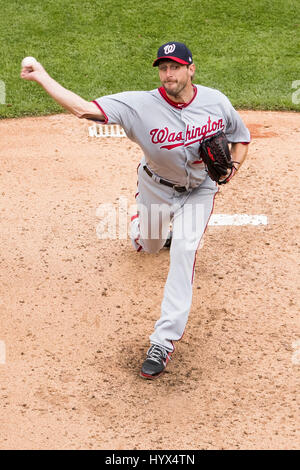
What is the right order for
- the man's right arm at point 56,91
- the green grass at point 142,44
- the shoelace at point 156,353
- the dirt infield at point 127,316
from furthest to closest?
the green grass at point 142,44 → the shoelace at point 156,353 → the man's right arm at point 56,91 → the dirt infield at point 127,316

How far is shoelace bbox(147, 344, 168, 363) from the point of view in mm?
4551

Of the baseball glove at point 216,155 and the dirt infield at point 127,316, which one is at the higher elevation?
the baseball glove at point 216,155

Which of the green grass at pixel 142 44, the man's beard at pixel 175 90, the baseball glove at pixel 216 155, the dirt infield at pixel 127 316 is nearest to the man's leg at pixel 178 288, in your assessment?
the dirt infield at pixel 127 316

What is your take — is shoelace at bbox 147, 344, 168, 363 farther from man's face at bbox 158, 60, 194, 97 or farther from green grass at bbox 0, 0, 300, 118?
green grass at bbox 0, 0, 300, 118

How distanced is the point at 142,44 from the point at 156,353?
21.9ft

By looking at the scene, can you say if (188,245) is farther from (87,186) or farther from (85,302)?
(87,186)

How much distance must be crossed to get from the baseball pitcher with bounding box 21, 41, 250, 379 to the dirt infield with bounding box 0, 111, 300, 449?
363 mm

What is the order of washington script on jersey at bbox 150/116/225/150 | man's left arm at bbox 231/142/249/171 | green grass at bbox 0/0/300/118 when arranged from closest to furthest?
washington script on jersey at bbox 150/116/225/150, man's left arm at bbox 231/142/249/171, green grass at bbox 0/0/300/118

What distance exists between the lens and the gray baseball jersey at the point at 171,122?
4.63 m

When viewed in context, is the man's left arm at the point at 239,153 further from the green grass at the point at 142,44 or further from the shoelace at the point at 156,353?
the green grass at the point at 142,44

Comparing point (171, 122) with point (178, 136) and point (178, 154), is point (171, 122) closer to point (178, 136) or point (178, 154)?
point (178, 136)

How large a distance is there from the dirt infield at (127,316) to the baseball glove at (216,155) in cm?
111

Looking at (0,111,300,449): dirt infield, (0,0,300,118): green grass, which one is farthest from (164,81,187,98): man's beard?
(0,0,300,118): green grass

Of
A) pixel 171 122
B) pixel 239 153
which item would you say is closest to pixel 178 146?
pixel 171 122
